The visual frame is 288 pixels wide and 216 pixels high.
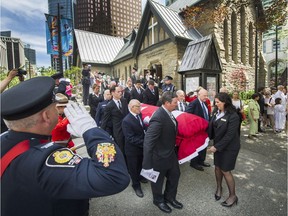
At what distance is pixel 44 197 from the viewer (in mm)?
1018

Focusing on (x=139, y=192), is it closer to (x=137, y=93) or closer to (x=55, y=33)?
(x=137, y=93)

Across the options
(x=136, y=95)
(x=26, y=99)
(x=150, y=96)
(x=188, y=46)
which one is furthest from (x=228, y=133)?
(x=188, y=46)

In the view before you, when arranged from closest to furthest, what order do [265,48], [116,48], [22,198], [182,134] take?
[22,198] → [182,134] → [116,48] → [265,48]

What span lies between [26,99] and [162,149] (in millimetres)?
2466

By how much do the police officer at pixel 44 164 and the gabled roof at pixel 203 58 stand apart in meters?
8.31

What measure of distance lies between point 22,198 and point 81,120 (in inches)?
20.5

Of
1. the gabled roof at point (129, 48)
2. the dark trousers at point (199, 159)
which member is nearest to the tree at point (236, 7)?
the dark trousers at point (199, 159)

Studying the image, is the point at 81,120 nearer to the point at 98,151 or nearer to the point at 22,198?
the point at 98,151

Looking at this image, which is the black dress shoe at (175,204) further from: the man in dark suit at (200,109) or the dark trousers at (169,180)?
the man in dark suit at (200,109)

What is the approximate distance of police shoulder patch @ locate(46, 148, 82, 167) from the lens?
1030mm

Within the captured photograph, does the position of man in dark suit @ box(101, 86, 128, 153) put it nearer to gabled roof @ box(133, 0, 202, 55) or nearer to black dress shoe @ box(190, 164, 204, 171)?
black dress shoe @ box(190, 164, 204, 171)

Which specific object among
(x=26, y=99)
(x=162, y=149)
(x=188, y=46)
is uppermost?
(x=188, y=46)

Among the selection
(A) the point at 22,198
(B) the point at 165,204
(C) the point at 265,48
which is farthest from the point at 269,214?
(C) the point at 265,48

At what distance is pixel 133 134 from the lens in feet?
12.5
